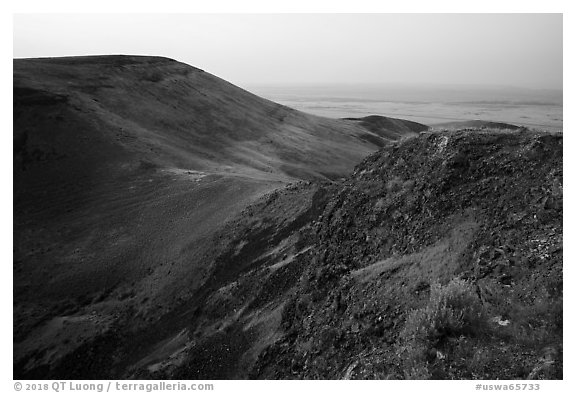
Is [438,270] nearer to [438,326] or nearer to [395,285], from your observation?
[395,285]

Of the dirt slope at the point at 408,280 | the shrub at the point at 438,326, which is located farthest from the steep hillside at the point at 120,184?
the shrub at the point at 438,326

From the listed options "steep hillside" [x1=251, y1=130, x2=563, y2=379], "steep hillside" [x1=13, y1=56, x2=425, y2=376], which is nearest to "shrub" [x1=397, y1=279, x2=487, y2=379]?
"steep hillside" [x1=251, y1=130, x2=563, y2=379]

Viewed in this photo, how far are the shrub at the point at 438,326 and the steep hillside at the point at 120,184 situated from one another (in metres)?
14.8

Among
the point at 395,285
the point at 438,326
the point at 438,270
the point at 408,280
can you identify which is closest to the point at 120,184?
the point at 395,285

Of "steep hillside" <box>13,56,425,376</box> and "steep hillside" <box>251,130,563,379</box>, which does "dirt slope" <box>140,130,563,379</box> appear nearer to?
"steep hillside" <box>251,130,563,379</box>

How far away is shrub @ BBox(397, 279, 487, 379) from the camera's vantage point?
9544mm

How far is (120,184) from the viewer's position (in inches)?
1465

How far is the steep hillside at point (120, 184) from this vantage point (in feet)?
79.9

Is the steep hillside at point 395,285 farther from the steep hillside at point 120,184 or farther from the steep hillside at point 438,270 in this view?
the steep hillside at point 120,184

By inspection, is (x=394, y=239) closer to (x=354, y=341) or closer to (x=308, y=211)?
(x=354, y=341)

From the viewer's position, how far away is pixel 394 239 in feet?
51.2

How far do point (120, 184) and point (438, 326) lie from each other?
1315 inches

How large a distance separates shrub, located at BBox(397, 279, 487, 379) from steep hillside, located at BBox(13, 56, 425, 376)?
48.4 feet

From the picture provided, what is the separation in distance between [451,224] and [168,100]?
183ft
